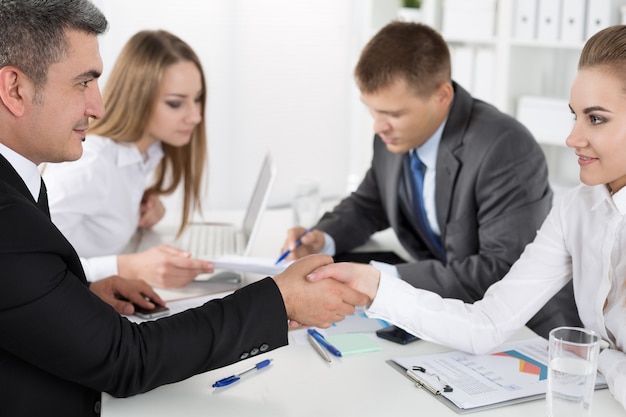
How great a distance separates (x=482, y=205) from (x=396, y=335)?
65 cm

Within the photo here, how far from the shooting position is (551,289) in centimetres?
166

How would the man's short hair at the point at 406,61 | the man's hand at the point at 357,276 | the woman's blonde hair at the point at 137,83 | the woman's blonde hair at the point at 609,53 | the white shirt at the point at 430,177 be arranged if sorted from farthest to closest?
the woman's blonde hair at the point at 137,83, the white shirt at the point at 430,177, the man's short hair at the point at 406,61, the man's hand at the point at 357,276, the woman's blonde hair at the point at 609,53

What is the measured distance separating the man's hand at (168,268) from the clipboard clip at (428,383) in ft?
2.36

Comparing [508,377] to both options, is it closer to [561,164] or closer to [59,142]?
[59,142]

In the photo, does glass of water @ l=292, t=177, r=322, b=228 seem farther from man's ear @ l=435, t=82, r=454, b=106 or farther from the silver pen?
the silver pen

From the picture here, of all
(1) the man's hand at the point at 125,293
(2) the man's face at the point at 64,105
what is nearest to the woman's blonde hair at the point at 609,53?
(2) the man's face at the point at 64,105

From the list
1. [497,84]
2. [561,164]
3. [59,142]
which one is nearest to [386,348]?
[59,142]

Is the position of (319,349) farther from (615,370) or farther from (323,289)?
(615,370)

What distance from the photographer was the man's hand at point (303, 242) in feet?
7.45

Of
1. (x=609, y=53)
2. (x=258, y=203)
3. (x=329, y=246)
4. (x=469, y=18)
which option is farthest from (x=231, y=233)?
(x=469, y=18)

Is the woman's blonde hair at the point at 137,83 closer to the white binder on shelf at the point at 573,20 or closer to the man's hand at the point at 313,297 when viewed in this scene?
the man's hand at the point at 313,297

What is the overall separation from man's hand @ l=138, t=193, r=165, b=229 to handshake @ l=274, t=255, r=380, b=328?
3.88 ft

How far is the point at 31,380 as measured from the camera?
4.34ft

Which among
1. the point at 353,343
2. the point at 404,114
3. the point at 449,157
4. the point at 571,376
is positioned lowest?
the point at 353,343
